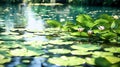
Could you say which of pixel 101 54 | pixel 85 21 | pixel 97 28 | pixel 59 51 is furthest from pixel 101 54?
pixel 97 28

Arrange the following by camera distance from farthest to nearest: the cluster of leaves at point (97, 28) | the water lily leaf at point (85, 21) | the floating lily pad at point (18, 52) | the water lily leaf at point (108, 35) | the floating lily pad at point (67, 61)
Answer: the water lily leaf at point (85, 21) → the cluster of leaves at point (97, 28) → the water lily leaf at point (108, 35) → the floating lily pad at point (18, 52) → the floating lily pad at point (67, 61)

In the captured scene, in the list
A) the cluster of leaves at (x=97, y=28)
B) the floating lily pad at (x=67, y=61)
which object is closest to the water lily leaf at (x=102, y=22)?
the cluster of leaves at (x=97, y=28)

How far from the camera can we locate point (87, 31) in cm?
529

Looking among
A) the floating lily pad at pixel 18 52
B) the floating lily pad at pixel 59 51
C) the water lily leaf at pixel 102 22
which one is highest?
the water lily leaf at pixel 102 22

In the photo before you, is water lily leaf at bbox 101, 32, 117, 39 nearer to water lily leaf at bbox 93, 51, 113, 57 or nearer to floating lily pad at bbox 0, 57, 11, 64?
water lily leaf at bbox 93, 51, 113, 57

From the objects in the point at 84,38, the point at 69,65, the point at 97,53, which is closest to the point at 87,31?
the point at 84,38

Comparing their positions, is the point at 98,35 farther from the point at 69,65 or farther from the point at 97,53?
the point at 69,65

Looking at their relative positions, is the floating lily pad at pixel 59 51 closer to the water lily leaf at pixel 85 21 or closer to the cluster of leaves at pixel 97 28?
the cluster of leaves at pixel 97 28

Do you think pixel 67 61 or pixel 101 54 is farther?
pixel 101 54

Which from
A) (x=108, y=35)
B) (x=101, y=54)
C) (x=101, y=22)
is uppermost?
(x=101, y=22)

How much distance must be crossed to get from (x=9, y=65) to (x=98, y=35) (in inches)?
96.7

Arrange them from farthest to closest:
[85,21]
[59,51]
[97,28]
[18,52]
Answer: [97,28], [85,21], [59,51], [18,52]

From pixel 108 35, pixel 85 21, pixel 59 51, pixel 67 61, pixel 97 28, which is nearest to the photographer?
pixel 67 61

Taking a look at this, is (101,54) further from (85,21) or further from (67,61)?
(85,21)
